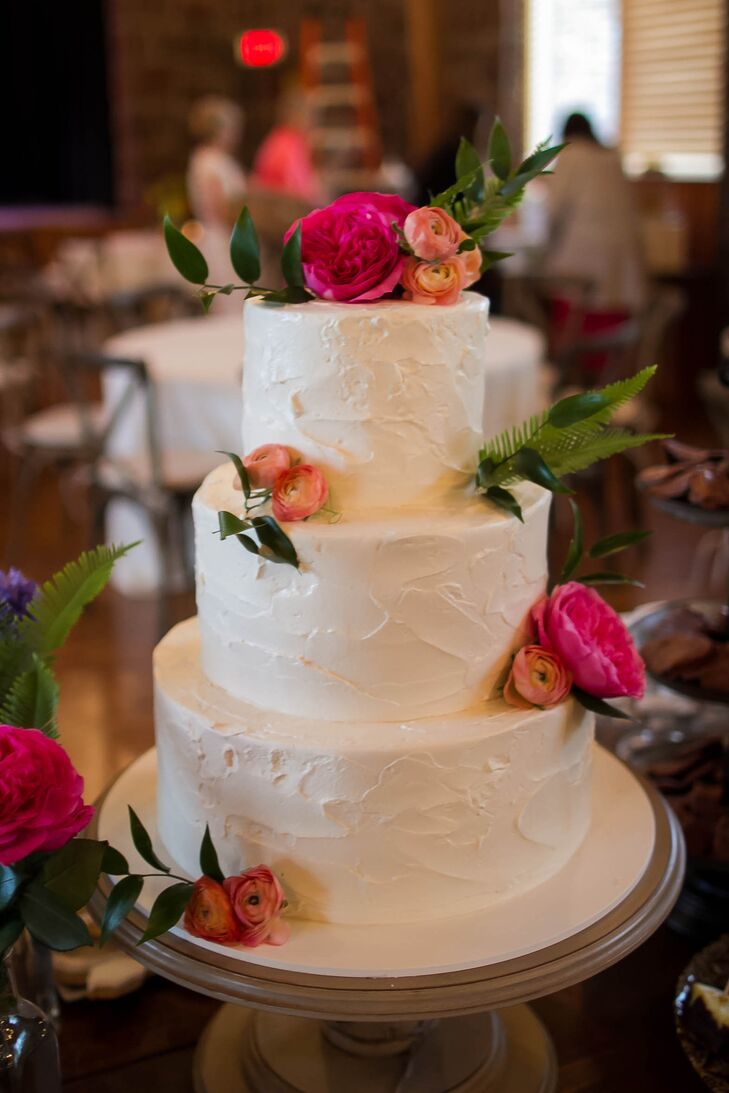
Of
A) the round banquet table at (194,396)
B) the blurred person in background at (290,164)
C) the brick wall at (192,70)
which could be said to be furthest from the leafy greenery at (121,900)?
the brick wall at (192,70)

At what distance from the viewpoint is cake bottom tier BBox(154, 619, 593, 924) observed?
1.34m

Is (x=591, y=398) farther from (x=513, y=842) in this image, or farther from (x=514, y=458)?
(x=513, y=842)

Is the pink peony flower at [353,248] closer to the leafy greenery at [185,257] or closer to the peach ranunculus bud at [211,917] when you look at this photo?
the leafy greenery at [185,257]

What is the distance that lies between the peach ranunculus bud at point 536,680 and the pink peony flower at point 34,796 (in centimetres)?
53

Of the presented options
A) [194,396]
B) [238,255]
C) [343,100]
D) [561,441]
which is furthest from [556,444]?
[343,100]

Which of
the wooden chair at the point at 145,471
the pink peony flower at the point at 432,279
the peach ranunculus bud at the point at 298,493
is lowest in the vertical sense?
the wooden chair at the point at 145,471

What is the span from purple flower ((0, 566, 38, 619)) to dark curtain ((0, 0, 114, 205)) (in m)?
9.56

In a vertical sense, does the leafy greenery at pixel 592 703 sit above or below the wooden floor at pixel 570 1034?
above

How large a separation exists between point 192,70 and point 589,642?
380 inches

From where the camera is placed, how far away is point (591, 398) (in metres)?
1.30

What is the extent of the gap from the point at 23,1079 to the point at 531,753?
0.68 metres

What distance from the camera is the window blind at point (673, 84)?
678 centimetres

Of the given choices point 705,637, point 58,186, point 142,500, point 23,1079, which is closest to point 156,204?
point 58,186

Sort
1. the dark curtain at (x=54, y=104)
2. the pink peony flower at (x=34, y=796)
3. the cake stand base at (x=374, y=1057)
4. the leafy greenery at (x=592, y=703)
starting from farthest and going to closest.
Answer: the dark curtain at (x=54, y=104), the cake stand base at (x=374, y=1057), the leafy greenery at (x=592, y=703), the pink peony flower at (x=34, y=796)
